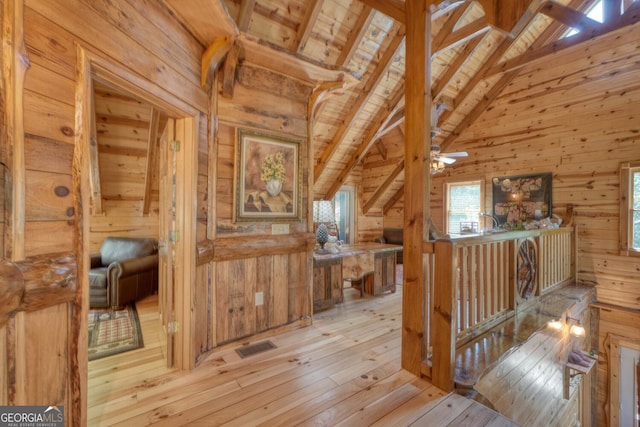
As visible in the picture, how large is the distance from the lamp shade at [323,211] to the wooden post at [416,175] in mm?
4615

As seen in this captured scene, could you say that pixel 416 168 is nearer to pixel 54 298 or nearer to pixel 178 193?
pixel 178 193

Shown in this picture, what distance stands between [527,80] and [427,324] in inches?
213

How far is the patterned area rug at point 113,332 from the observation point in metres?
2.54

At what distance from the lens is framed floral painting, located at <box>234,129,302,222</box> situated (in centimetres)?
254

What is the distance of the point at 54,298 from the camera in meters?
1.19

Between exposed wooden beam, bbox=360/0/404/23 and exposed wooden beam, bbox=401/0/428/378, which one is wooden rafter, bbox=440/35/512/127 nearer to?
exposed wooden beam, bbox=360/0/404/23

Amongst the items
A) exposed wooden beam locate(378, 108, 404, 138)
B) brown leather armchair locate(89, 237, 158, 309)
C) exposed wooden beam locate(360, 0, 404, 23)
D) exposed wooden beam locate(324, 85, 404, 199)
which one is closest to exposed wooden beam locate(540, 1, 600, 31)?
exposed wooden beam locate(324, 85, 404, 199)

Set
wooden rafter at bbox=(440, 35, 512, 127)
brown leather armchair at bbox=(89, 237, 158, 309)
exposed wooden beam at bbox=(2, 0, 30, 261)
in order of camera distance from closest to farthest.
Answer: exposed wooden beam at bbox=(2, 0, 30, 261) < brown leather armchair at bbox=(89, 237, 158, 309) < wooden rafter at bbox=(440, 35, 512, 127)

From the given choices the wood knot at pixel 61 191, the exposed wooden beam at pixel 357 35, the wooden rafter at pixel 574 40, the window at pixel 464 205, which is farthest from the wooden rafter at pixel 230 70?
the window at pixel 464 205

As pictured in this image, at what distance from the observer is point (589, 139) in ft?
14.8

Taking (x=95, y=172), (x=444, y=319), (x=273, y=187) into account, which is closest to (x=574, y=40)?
(x=444, y=319)

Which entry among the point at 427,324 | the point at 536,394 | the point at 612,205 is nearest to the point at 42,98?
the point at 427,324

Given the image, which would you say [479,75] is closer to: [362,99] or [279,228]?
[362,99]

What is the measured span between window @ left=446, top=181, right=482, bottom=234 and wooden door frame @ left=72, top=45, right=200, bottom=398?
5439mm
